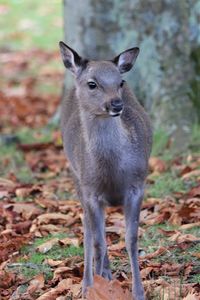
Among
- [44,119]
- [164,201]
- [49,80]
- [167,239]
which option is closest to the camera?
[167,239]

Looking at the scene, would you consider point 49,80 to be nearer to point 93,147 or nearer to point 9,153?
point 9,153

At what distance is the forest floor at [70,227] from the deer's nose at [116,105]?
102cm

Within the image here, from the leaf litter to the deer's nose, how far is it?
3.33 feet

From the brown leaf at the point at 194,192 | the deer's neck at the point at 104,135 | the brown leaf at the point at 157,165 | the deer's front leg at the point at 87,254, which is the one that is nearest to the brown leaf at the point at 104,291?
the deer's front leg at the point at 87,254

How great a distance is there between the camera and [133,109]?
5.92m

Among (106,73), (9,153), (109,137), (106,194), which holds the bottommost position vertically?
(9,153)

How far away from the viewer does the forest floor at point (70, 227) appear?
217 inches

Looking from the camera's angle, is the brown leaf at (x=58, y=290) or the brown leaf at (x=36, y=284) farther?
the brown leaf at (x=36, y=284)

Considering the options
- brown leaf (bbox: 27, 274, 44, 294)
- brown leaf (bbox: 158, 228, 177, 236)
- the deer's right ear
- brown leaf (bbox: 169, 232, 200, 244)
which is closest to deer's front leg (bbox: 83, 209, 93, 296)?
brown leaf (bbox: 27, 274, 44, 294)

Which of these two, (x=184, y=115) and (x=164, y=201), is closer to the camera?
(x=164, y=201)

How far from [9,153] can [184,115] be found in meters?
2.20

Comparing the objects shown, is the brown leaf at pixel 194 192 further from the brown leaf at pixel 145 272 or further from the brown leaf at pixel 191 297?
the brown leaf at pixel 191 297

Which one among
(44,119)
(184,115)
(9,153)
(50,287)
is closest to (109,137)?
(50,287)

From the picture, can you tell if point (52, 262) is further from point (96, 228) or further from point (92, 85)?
point (92, 85)
